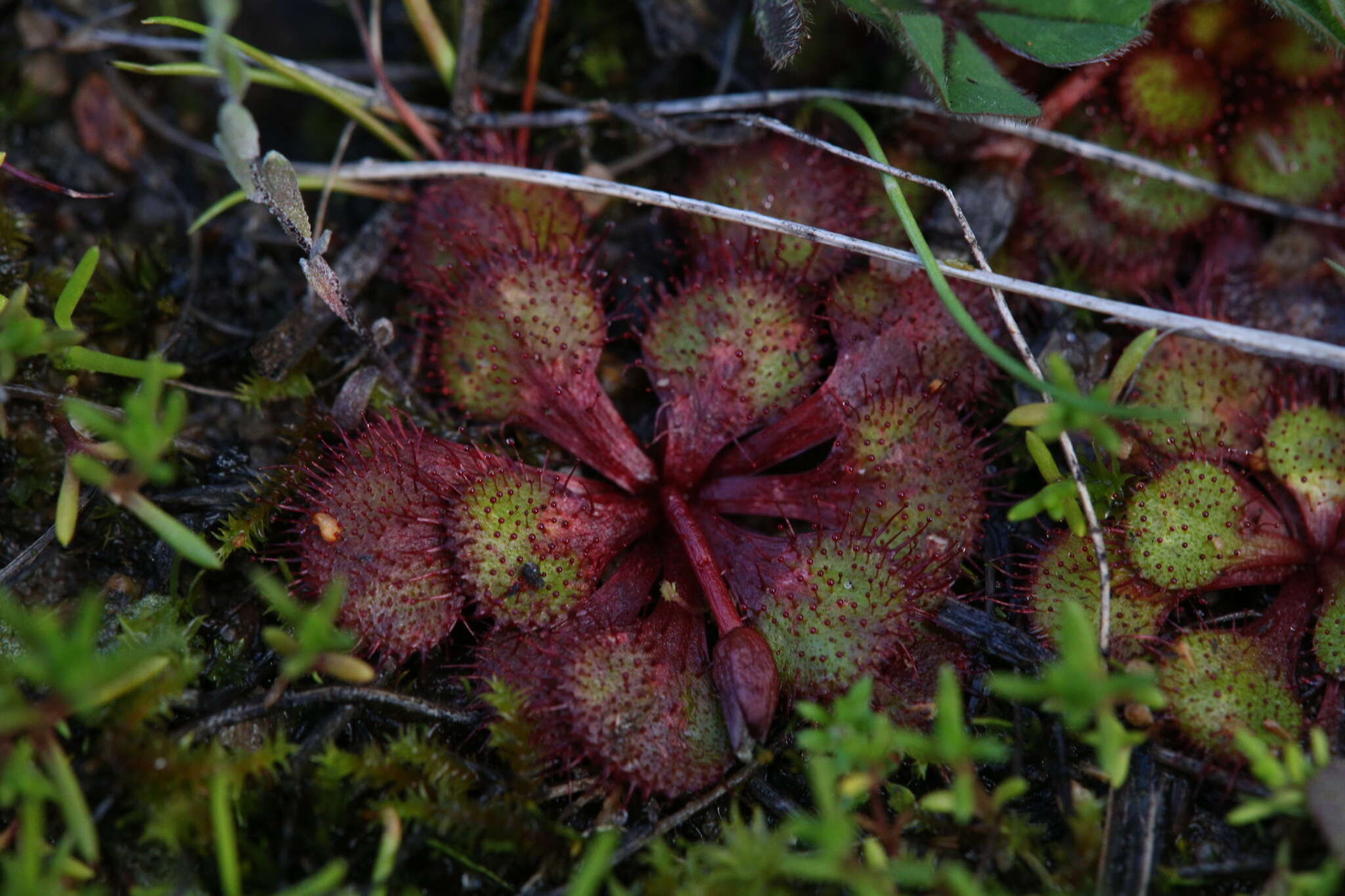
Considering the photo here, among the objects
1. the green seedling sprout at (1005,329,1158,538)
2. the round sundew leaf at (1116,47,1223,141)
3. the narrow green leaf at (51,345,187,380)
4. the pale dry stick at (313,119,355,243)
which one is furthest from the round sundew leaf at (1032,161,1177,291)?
the narrow green leaf at (51,345,187,380)

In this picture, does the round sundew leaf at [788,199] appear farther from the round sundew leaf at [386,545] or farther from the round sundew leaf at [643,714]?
the round sundew leaf at [643,714]

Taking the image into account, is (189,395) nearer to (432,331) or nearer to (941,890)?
(432,331)

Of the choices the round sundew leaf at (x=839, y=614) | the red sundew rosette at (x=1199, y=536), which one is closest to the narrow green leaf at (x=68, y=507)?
the round sundew leaf at (x=839, y=614)

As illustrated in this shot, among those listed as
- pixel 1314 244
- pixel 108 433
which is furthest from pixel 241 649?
pixel 1314 244

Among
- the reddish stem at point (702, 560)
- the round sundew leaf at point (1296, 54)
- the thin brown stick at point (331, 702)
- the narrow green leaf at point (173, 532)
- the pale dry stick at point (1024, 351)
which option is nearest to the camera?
the narrow green leaf at point (173, 532)

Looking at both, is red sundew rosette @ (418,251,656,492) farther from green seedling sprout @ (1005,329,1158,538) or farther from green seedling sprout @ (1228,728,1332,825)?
green seedling sprout @ (1228,728,1332,825)

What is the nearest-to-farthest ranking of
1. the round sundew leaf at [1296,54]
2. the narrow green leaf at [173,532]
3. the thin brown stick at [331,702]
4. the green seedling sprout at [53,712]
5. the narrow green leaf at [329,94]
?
the green seedling sprout at [53,712] < the narrow green leaf at [173,532] < the thin brown stick at [331,702] < the narrow green leaf at [329,94] < the round sundew leaf at [1296,54]
